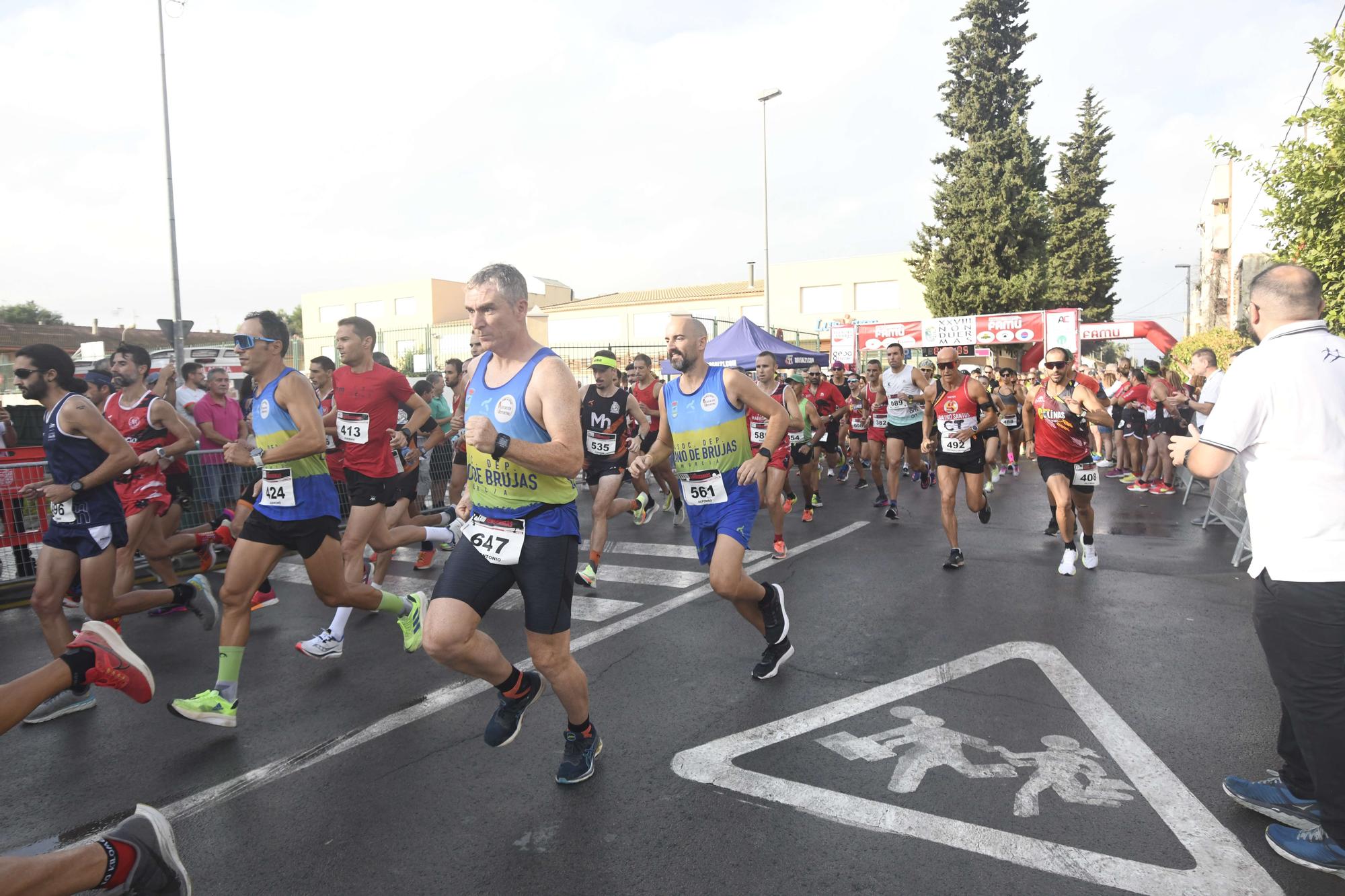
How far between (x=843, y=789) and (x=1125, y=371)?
51.5 feet

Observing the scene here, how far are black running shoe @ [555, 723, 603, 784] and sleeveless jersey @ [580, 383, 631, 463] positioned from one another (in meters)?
5.06

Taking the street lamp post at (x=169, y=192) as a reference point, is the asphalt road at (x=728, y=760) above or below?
below

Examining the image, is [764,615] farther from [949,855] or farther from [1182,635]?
[1182,635]

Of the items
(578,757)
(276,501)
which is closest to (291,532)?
(276,501)

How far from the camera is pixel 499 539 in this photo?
3.28 m

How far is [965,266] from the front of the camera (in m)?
36.8

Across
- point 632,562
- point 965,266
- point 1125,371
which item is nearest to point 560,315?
point 965,266

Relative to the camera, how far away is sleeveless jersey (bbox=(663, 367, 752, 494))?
487 cm

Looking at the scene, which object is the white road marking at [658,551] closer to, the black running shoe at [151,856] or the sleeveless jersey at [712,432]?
the sleeveless jersey at [712,432]

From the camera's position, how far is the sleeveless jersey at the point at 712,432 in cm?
487

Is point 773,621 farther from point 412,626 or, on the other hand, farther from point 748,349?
point 748,349

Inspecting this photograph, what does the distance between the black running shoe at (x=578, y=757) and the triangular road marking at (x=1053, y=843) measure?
1.25 feet

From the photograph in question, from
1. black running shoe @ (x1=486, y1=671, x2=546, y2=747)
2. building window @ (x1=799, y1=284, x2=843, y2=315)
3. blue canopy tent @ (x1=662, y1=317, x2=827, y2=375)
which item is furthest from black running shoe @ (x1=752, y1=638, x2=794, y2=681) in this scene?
building window @ (x1=799, y1=284, x2=843, y2=315)

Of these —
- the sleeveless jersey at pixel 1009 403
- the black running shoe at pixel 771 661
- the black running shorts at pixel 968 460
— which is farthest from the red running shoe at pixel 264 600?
the sleeveless jersey at pixel 1009 403
